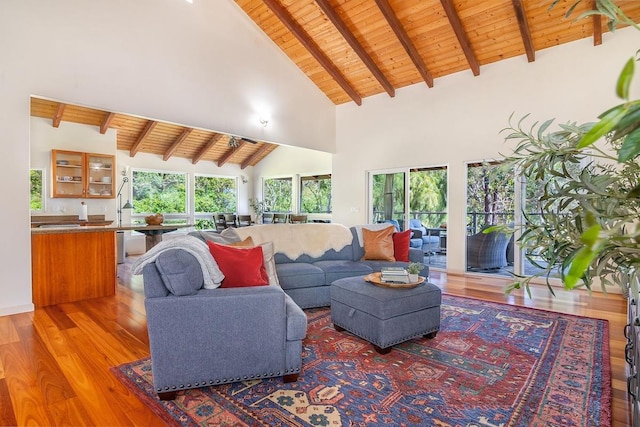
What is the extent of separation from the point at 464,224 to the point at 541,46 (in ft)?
9.49

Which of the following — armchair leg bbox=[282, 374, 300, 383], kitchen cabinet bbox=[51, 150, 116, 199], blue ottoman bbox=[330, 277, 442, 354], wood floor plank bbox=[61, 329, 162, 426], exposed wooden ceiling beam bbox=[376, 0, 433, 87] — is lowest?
wood floor plank bbox=[61, 329, 162, 426]

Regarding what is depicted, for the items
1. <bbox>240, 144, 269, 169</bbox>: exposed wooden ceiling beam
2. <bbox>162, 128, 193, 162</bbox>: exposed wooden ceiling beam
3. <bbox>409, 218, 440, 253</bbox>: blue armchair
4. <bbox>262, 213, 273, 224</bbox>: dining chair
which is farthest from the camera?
<bbox>262, 213, 273, 224</bbox>: dining chair

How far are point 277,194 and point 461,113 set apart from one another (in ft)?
20.6

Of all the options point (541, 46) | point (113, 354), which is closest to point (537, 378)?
point (113, 354)

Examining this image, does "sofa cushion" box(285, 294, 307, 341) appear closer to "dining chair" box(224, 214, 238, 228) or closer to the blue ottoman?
the blue ottoman

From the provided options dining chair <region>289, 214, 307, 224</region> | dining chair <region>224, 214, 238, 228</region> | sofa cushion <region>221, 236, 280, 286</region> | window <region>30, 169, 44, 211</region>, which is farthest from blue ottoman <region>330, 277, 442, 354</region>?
window <region>30, 169, 44, 211</region>

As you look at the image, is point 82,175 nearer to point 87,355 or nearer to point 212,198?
point 212,198

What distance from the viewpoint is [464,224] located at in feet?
19.4

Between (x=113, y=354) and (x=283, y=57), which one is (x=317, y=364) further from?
(x=283, y=57)

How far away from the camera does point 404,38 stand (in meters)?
5.24

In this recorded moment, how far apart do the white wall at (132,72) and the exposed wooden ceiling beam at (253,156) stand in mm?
3387

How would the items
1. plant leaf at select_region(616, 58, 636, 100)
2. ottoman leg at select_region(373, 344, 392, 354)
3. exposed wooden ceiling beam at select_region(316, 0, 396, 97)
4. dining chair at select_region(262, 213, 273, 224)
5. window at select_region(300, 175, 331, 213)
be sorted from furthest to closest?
dining chair at select_region(262, 213, 273, 224) → window at select_region(300, 175, 331, 213) → exposed wooden ceiling beam at select_region(316, 0, 396, 97) → ottoman leg at select_region(373, 344, 392, 354) → plant leaf at select_region(616, 58, 636, 100)

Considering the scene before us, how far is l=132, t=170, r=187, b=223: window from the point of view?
8617 millimetres

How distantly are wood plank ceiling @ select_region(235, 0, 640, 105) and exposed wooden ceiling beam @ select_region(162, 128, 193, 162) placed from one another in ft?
9.83
